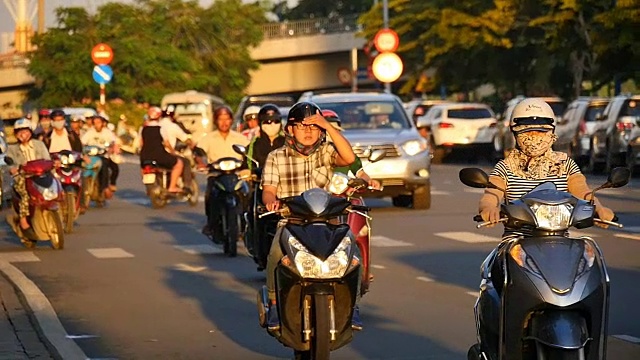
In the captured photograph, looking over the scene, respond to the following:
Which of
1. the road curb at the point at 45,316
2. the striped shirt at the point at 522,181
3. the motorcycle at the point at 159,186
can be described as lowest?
the motorcycle at the point at 159,186

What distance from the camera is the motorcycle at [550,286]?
6945 mm

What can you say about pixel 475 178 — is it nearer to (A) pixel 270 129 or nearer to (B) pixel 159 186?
(A) pixel 270 129

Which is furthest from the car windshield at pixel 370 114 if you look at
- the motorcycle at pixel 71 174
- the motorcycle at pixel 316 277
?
the motorcycle at pixel 316 277

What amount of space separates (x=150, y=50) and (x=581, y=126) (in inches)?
1567

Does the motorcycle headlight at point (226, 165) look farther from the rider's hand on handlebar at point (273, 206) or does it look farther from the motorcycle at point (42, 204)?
the rider's hand on handlebar at point (273, 206)

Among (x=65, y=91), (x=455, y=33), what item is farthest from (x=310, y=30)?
(x=455, y=33)

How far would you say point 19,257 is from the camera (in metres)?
18.1

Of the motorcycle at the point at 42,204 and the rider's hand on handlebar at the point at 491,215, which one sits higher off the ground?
the rider's hand on handlebar at the point at 491,215

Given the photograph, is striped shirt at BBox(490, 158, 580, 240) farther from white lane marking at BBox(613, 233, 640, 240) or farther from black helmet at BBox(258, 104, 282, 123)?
white lane marking at BBox(613, 233, 640, 240)

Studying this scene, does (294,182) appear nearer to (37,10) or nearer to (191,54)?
(37,10)

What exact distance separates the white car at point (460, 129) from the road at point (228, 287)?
20.5 m

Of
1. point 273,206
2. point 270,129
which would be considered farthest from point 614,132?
point 273,206

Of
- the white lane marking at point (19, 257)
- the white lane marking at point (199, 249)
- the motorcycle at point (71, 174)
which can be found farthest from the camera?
the motorcycle at point (71, 174)

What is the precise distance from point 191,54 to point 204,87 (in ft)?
7.91
